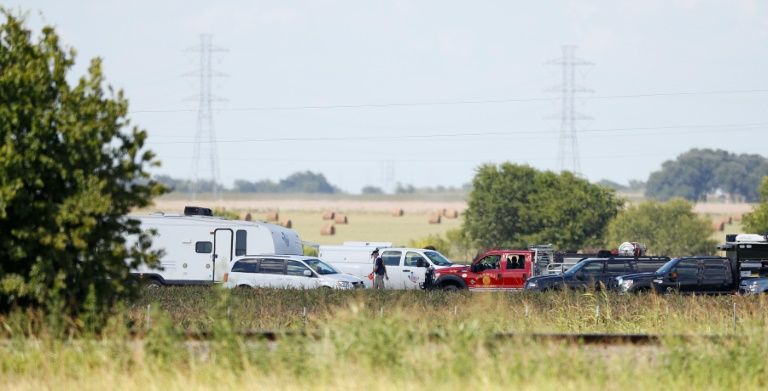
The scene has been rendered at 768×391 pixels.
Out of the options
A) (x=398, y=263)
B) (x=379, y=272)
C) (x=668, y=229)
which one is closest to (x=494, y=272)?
(x=379, y=272)

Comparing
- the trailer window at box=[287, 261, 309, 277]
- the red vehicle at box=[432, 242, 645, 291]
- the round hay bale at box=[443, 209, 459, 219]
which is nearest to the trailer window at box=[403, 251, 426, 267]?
the red vehicle at box=[432, 242, 645, 291]

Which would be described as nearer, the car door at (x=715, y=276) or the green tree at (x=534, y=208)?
the car door at (x=715, y=276)

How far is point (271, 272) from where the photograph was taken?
121 ft

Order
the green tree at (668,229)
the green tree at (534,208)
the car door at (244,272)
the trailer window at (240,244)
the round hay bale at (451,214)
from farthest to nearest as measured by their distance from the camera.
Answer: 1. the round hay bale at (451,214)
2. the green tree at (668,229)
3. the green tree at (534,208)
4. the trailer window at (240,244)
5. the car door at (244,272)

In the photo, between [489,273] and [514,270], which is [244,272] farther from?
[514,270]

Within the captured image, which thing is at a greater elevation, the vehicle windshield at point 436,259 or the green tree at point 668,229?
the green tree at point 668,229

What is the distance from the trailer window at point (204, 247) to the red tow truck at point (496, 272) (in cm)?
711

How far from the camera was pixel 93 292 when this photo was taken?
15.0 m

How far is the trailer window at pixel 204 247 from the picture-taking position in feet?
132

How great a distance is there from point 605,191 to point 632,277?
67.5 metres

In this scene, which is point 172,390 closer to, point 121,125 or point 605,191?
point 121,125

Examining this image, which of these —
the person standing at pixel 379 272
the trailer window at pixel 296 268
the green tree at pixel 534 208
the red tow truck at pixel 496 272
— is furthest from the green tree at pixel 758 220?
the trailer window at pixel 296 268

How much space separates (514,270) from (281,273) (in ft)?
25.2

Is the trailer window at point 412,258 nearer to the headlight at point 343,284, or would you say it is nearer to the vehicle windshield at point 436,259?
the vehicle windshield at point 436,259
